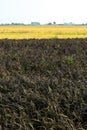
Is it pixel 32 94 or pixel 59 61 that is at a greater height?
pixel 32 94

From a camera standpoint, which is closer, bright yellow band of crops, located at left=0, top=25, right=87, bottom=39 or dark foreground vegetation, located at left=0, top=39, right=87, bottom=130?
dark foreground vegetation, located at left=0, top=39, right=87, bottom=130

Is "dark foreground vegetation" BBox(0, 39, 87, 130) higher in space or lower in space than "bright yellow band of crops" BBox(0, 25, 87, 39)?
higher

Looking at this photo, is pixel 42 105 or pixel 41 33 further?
pixel 41 33

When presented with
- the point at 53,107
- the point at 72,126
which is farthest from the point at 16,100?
the point at 72,126

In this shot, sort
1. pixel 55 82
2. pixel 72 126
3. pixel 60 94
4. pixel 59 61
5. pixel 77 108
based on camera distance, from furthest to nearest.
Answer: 1. pixel 59 61
2. pixel 55 82
3. pixel 60 94
4. pixel 77 108
5. pixel 72 126

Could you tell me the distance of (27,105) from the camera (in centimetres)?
363

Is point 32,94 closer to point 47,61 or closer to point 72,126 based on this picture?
point 72,126

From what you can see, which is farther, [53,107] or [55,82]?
[55,82]

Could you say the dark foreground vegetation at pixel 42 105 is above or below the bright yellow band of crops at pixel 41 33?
above

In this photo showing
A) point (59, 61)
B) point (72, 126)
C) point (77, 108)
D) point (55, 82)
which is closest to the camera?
point (72, 126)

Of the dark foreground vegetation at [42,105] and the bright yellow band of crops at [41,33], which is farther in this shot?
the bright yellow band of crops at [41,33]

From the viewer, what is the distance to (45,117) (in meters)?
3.44

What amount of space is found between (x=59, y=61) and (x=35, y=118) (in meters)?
6.26

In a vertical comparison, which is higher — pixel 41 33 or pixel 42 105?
pixel 42 105
